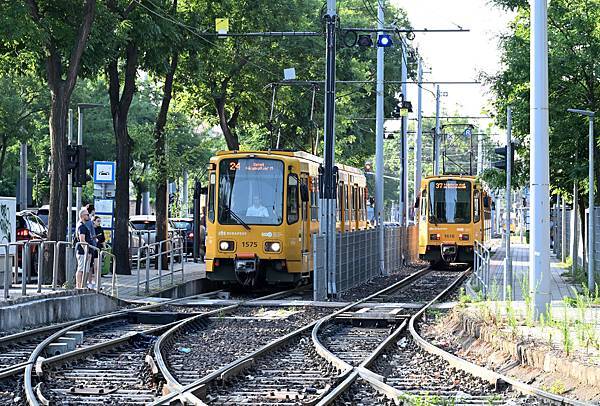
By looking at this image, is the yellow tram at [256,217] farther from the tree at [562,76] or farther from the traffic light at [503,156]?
the traffic light at [503,156]

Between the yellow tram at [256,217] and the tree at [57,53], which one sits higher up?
the tree at [57,53]

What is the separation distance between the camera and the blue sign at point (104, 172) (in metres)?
30.7

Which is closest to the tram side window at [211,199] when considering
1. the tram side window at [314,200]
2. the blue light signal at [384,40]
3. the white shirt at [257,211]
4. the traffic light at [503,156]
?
the white shirt at [257,211]

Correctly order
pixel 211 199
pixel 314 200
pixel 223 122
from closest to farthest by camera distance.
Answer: pixel 211 199, pixel 314 200, pixel 223 122

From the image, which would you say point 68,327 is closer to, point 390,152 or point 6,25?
point 6,25

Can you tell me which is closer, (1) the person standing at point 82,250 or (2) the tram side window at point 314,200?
(1) the person standing at point 82,250

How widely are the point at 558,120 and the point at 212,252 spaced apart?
28.6 feet

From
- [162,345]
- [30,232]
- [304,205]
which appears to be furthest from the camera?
[30,232]

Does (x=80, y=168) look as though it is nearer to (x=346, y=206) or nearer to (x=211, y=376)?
(x=346, y=206)

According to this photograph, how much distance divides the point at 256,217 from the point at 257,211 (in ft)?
0.49

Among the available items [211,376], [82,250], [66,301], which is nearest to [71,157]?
[82,250]

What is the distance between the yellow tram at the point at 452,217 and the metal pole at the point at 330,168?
1749 centimetres

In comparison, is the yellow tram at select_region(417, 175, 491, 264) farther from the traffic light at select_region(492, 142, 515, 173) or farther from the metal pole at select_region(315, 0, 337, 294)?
the traffic light at select_region(492, 142, 515, 173)

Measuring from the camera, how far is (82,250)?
2431 cm
